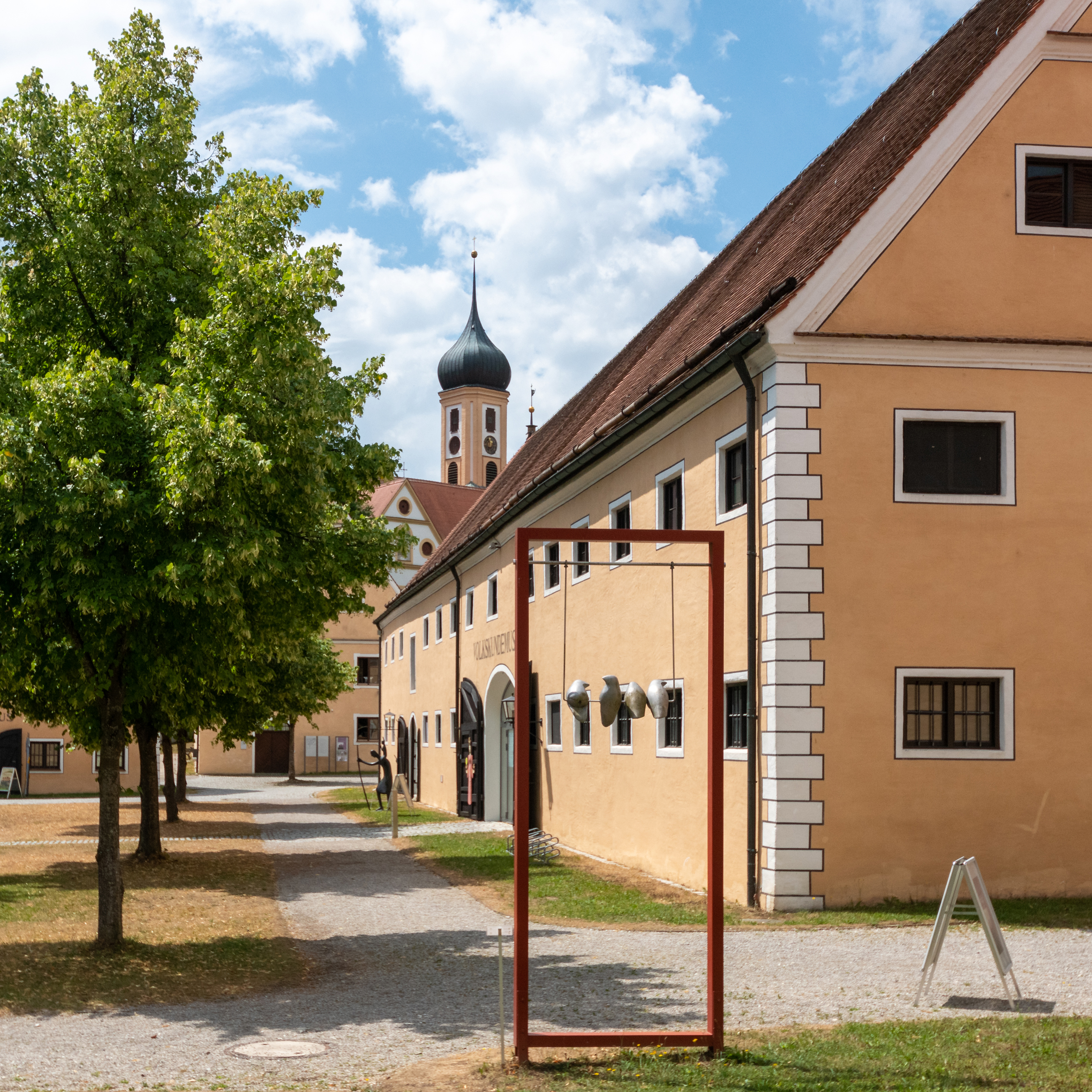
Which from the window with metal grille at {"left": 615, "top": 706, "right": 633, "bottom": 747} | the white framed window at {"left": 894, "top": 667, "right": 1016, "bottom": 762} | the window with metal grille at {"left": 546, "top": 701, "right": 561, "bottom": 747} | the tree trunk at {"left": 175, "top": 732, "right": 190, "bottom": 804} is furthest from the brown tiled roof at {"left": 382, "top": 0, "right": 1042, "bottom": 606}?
the tree trunk at {"left": 175, "top": 732, "right": 190, "bottom": 804}

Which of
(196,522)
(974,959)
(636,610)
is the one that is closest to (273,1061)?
(196,522)

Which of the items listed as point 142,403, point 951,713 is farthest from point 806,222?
point 142,403

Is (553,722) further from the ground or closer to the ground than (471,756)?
further from the ground

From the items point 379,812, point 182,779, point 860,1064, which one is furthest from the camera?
point 182,779

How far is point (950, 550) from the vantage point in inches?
611

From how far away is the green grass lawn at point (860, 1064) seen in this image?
7.25 m

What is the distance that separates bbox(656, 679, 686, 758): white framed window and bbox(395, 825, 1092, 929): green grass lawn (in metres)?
1.74

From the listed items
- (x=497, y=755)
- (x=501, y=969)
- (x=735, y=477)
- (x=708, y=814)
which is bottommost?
(x=497, y=755)

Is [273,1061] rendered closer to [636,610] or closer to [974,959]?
[974,959]

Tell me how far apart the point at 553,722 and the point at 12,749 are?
89.2 ft

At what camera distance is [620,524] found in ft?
70.9

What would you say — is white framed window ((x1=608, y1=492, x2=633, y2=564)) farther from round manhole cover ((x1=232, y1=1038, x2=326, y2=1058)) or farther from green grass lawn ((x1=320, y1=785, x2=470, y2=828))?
green grass lawn ((x1=320, y1=785, x2=470, y2=828))

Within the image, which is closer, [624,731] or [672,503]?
[672,503]

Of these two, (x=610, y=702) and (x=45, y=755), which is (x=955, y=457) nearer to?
(x=610, y=702)
